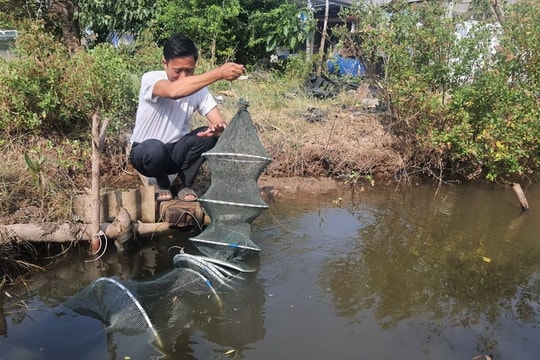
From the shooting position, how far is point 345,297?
3531 mm

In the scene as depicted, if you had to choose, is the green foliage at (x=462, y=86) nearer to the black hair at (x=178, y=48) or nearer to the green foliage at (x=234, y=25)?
the black hair at (x=178, y=48)

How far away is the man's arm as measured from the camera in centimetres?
354

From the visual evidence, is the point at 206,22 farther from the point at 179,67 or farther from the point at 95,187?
the point at 95,187

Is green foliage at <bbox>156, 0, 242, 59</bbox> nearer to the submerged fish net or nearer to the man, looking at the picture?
the man

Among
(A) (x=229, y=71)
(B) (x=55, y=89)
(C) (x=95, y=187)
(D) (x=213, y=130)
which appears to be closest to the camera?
(A) (x=229, y=71)

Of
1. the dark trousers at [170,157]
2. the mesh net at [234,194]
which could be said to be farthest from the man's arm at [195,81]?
the dark trousers at [170,157]

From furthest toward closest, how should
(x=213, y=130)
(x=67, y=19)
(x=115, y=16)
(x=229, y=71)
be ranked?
(x=115, y=16) → (x=67, y=19) → (x=213, y=130) → (x=229, y=71)

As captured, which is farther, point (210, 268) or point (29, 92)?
point (29, 92)

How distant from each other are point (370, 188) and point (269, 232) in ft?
7.13

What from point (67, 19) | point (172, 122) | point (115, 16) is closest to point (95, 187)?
point (172, 122)

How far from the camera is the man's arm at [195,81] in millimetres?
3545

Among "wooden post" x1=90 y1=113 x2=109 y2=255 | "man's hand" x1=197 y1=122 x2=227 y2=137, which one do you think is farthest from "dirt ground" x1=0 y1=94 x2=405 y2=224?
"man's hand" x1=197 y1=122 x2=227 y2=137

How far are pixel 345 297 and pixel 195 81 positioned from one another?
1981 millimetres

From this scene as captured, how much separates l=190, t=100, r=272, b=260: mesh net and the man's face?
53 cm
